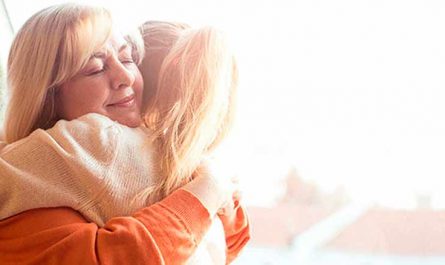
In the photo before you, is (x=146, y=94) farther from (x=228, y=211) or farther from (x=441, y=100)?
(x=441, y=100)

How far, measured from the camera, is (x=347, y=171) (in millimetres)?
1396

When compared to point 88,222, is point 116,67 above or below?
above

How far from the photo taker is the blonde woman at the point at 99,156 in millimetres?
878

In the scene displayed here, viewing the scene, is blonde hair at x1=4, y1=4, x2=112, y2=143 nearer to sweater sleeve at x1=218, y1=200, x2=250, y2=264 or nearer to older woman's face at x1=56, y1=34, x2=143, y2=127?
older woman's face at x1=56, y1=34, x2=143, y2=127

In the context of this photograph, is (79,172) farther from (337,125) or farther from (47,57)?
(337,125)

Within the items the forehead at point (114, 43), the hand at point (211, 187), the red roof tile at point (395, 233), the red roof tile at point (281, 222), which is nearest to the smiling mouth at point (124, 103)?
the forehead at point (114, 43)

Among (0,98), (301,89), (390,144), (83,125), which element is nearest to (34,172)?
(83,125)

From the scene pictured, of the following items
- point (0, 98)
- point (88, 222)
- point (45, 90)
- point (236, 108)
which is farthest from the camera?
point (0, 98)

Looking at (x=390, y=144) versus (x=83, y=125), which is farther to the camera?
(x=390, y=144)

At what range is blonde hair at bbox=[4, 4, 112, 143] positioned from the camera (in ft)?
3.64

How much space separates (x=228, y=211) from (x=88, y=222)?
313 mm

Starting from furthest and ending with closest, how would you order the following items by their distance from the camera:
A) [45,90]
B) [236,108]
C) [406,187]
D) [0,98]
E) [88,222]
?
[0,98]
[406,187]
[236,108]
[45,90]
[88,222]

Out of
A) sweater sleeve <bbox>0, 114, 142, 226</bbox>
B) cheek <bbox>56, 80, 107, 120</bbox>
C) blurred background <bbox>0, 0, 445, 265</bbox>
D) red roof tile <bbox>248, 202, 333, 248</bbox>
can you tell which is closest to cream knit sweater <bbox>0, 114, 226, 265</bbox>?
sweater sleeve <bbox>0, 114, 142, 226</bbox>

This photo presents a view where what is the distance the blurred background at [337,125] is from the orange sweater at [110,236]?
337 millimetres
